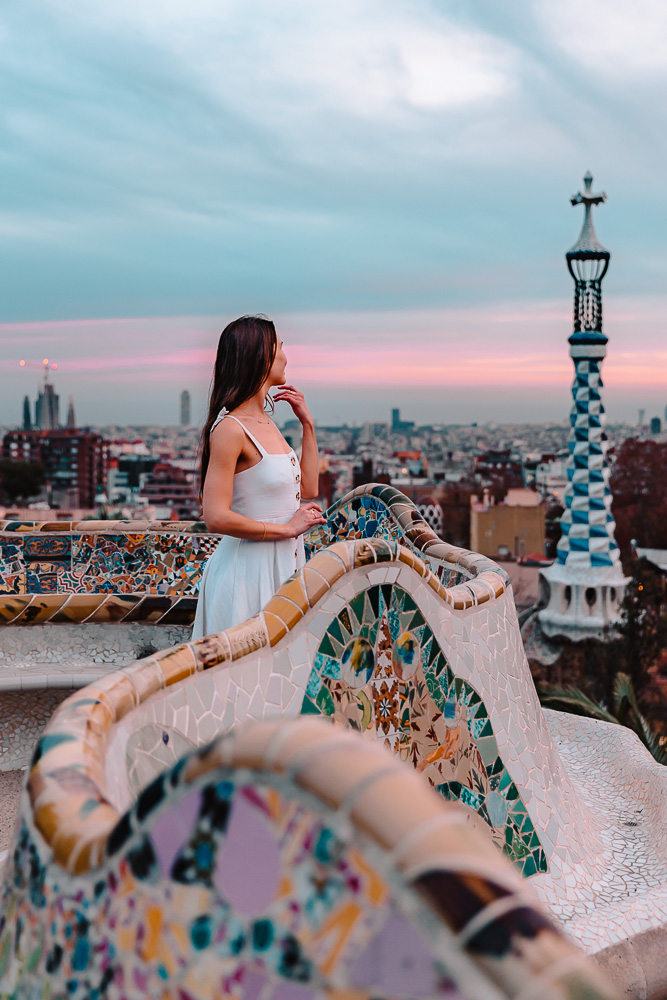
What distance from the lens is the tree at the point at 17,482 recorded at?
176 feet

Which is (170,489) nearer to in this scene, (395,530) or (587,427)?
(587,427)

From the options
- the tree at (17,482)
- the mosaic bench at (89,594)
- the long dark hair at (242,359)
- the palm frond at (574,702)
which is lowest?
the tree at (17,482)

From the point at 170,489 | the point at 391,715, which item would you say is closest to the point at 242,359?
the point at 391,715

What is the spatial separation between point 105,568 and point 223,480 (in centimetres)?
281

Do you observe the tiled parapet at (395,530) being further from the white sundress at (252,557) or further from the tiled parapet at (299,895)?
the tiled parapet at (299,895)

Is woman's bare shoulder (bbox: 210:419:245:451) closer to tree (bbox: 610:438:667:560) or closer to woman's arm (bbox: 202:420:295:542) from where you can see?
woman's arm (bbox: 202:420:295:542)

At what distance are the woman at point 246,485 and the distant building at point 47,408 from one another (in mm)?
104911

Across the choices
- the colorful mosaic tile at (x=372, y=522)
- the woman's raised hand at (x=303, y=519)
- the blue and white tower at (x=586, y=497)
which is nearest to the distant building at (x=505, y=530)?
the blue and white tower at (x=586, y=497)

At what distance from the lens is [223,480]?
2773 millimetres

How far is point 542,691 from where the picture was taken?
9.30m

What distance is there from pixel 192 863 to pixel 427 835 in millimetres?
345

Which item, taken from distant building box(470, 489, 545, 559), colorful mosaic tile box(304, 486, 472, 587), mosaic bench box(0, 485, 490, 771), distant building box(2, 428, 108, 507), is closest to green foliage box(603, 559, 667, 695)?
mosaic bench box(0, 485, 490, 771)

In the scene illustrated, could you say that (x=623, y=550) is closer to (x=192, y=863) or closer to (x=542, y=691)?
(x=542, y=691)

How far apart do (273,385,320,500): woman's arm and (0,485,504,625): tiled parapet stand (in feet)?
4.54
